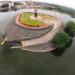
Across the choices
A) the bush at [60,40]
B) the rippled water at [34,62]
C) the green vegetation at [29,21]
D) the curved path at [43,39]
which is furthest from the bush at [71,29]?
the green vegetation at [29,21]

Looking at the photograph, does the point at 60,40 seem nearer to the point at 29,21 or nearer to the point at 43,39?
the point at 43,39

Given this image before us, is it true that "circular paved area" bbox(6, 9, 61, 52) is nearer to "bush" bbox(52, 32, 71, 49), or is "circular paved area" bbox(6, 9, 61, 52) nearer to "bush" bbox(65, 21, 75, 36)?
"bush" bbox(52, 32, 71, 49)

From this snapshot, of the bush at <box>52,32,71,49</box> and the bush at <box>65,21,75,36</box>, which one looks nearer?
the bush at <box>52,32,71,49</box>

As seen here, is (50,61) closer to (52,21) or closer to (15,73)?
(15,73)

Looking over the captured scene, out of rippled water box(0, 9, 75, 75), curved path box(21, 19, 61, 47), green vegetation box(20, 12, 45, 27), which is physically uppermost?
green vegetation box(20, 12, 45, 27)

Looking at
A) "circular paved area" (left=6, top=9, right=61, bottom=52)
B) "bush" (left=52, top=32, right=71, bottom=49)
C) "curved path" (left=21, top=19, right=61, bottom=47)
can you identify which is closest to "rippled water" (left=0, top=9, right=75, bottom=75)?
"bush" (left=52, top=32, right=71, bottom=49)

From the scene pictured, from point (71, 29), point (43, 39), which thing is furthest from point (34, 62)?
point (71, 29)

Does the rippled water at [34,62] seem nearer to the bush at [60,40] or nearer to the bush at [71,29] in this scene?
the bush at [60,40]

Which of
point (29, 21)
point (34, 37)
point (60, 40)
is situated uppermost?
point (29, 21)

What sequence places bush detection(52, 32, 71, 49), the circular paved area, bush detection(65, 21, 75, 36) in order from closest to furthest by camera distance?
bush detection(52, 32, 71, 49)
the circular paved area
bush detection(65, 21, 75, 36)
